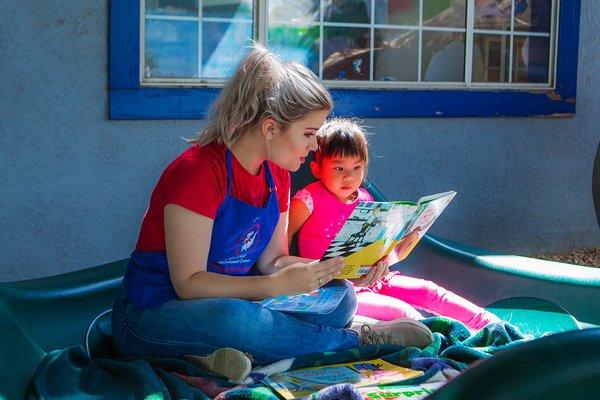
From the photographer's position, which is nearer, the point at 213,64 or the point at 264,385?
the point at 264,385

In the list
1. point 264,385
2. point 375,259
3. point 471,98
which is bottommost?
point 264,385

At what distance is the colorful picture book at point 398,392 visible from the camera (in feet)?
9.27

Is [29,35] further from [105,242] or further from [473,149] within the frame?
[473,149]

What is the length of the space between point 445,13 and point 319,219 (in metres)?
2.28

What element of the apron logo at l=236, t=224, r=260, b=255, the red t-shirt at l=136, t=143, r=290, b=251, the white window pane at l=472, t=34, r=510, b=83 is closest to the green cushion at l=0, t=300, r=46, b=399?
the red t-shirt at l=136, t=143, r=290, b=251

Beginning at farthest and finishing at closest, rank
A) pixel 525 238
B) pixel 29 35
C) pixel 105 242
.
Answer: pixel 525 238, pixel 105 242, pixel 29 35

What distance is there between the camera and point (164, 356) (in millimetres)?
3027

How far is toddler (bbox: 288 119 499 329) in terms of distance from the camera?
358 cm

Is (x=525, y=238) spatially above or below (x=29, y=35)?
below

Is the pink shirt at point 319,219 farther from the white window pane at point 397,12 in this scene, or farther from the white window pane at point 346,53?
the white window pane at point 397,12

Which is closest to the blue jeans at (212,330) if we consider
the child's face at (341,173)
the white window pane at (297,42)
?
the child's face at (341,173)

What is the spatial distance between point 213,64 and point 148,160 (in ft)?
1.81

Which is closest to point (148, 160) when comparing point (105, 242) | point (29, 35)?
point (105, 242)

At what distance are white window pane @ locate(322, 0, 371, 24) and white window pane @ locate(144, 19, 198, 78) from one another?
76 cm
